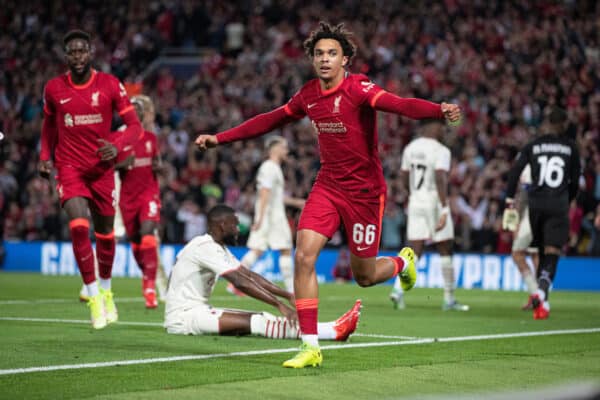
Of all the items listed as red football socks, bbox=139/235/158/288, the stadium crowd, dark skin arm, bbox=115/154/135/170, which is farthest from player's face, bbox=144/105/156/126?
the stadium crowd

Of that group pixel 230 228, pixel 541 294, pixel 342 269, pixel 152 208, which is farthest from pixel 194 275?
pixel 342 269

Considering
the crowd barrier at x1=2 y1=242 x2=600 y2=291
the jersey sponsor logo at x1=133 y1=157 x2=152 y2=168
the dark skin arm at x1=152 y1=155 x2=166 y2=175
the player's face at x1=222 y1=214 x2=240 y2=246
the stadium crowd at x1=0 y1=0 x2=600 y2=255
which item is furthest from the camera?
the stadium crowd at x1=0 y1=0 x2=600 y2=255

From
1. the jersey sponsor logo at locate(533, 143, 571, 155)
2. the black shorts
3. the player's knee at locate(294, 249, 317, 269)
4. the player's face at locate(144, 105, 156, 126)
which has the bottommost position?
the player's knee at locate(294, 249, 317, 269)

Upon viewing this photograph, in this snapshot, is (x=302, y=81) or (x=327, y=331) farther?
(x=302, y=81)

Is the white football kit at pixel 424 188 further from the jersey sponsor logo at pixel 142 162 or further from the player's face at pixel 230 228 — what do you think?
the player's face at pixel 230 228

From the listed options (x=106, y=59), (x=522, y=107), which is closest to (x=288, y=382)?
(x=522, y=107)

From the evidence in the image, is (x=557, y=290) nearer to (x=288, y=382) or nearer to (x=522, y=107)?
(x=522, y=107)

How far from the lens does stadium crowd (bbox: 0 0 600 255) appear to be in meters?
22.6

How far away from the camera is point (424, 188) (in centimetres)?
1474

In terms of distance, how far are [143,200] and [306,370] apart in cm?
695

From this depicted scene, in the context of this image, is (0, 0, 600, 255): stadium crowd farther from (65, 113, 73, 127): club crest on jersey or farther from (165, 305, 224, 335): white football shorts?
(65, 113, 73, 127): club crest on jersey

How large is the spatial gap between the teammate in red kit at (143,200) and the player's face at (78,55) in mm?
3138

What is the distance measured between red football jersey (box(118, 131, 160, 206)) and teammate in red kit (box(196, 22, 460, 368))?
5832 mm

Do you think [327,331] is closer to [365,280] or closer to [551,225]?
[365,280]
